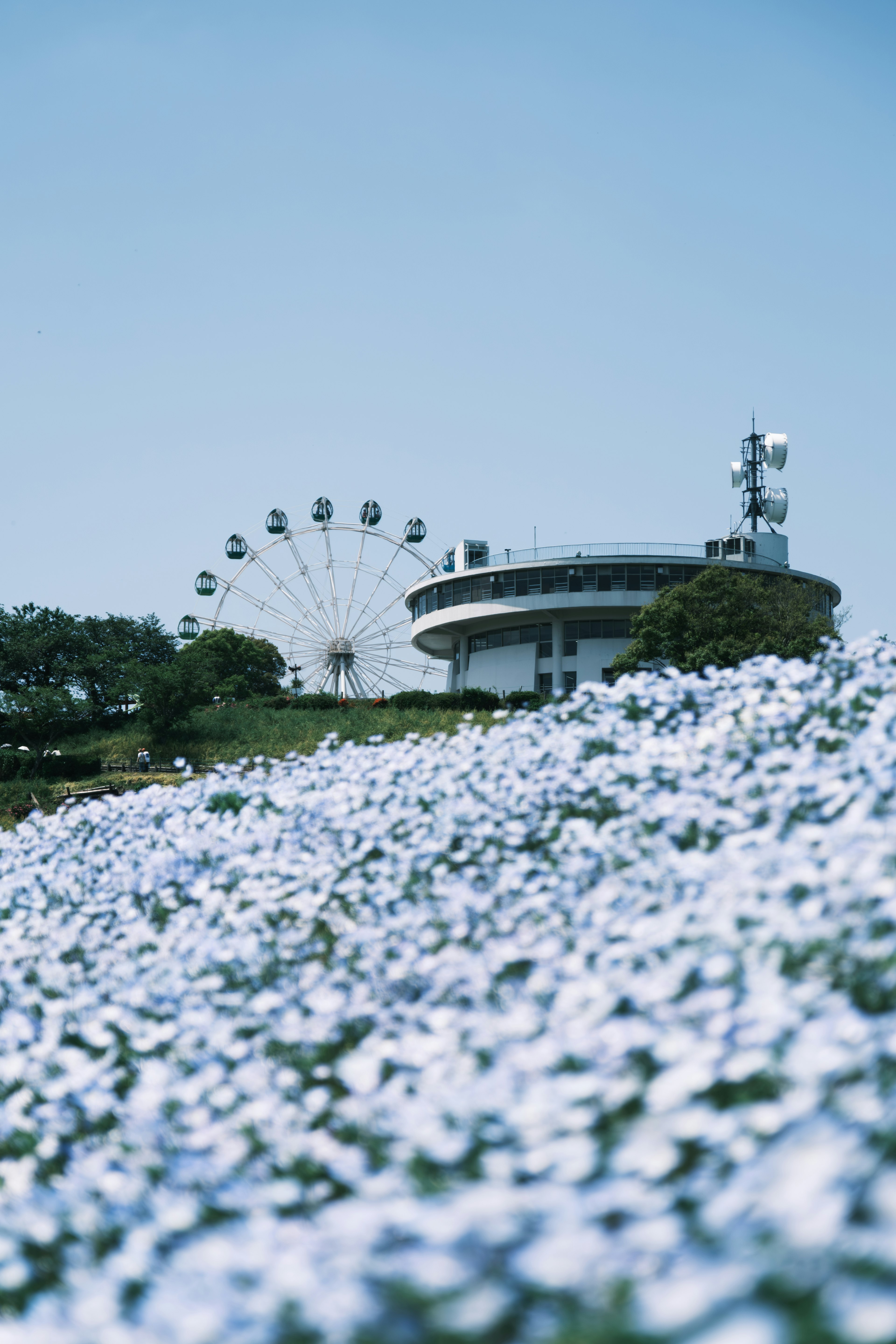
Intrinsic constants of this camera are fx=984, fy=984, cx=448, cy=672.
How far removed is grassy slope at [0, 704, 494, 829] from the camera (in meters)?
33.1

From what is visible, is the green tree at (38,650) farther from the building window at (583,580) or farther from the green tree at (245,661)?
the building window at (583,580)

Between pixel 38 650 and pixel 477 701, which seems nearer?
pixel 477 701

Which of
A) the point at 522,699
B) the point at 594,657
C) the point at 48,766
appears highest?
the point at 594,657

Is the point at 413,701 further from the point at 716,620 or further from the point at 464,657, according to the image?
the point at 464,657

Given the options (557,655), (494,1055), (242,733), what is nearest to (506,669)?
(557,655)

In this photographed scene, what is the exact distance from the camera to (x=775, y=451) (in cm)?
6356

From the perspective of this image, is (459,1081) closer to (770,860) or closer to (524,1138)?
(524,1138)

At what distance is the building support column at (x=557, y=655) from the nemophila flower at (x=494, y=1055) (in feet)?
155

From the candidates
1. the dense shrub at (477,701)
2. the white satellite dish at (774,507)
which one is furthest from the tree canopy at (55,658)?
the white satellite dish at (774,507)

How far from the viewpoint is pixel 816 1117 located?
8.86ft

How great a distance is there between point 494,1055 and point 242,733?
122 feet

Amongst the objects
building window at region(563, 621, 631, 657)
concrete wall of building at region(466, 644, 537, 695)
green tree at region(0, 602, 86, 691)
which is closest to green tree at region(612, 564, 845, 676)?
building window at region(563, 621, 631, 657)

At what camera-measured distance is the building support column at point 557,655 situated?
5509cm

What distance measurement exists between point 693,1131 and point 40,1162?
3239 mm
